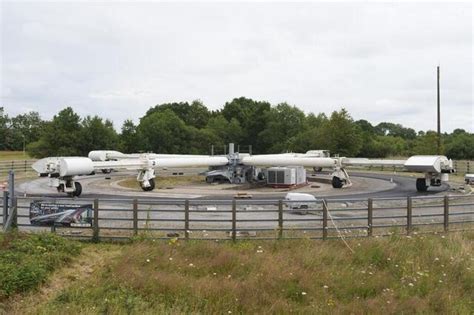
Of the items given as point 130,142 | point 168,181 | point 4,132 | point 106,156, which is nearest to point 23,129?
point 4,132

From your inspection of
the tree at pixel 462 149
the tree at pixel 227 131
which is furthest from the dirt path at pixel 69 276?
the tree at pixel 227 131

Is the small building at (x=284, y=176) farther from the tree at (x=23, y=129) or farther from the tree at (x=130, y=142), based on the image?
the tree at (x=23, y=129)

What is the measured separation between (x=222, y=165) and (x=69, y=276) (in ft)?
95.6

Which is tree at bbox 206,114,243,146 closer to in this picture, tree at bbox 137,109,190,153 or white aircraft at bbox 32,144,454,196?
tree at bbox 137,109,190,153

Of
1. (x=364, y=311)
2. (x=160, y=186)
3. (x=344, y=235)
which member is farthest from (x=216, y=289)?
(x=160, y=186)

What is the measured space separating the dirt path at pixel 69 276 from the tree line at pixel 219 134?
5141 cm

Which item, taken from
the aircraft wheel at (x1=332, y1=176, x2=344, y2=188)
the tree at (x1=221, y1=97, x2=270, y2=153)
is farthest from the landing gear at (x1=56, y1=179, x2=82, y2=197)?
the tree at (x1=221, y1=97, x2=270, y2=153)

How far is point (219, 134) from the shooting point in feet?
310

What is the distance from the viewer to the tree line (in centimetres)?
6506

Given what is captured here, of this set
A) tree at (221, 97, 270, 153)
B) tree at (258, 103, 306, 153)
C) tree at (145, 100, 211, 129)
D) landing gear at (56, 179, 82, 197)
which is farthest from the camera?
tree at (145, 100, 211, 129)

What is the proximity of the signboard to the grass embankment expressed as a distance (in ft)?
6.22

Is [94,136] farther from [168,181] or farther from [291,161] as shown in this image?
[291,161]

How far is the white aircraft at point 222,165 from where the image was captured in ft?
90.8

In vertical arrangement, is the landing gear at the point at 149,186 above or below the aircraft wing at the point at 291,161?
below
